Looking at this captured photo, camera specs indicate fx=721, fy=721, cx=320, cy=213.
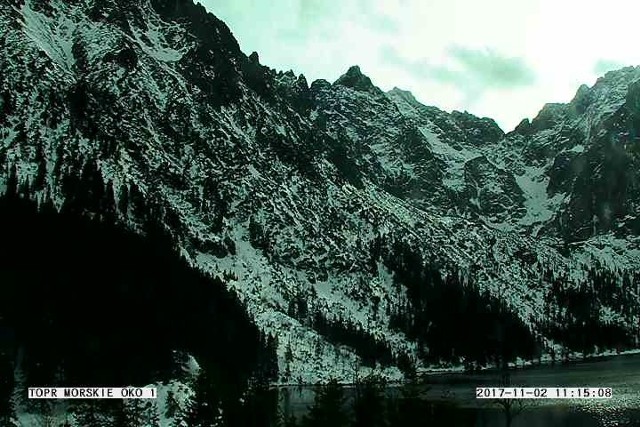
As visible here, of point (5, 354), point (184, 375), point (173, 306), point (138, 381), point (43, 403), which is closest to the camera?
point (43, 403)

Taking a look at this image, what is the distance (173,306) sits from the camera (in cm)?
18188

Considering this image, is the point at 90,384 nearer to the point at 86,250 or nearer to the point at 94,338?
the point at 94,338

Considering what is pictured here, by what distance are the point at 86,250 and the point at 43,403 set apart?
70.0 meters

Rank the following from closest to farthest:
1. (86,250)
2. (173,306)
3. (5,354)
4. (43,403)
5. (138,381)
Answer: (43,403), (5,354), (138,381), (86,250), (173,306)

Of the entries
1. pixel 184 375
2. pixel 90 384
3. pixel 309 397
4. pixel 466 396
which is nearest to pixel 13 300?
pixel 90 384

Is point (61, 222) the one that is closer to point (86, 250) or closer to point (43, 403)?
point (86, 250)

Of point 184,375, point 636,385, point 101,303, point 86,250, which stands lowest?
point 636,385

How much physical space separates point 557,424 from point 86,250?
106 metres

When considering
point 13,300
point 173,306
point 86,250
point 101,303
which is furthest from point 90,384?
point 173,306

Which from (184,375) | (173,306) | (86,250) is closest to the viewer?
(184,375)

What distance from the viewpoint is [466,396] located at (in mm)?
171125

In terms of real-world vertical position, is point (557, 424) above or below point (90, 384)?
below

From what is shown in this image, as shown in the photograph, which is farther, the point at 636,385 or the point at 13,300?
the point at 636,385

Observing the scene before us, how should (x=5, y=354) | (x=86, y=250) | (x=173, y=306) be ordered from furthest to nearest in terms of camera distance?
(x=173, y=306) < (x=86, y=250) < (x=5, y=354)
